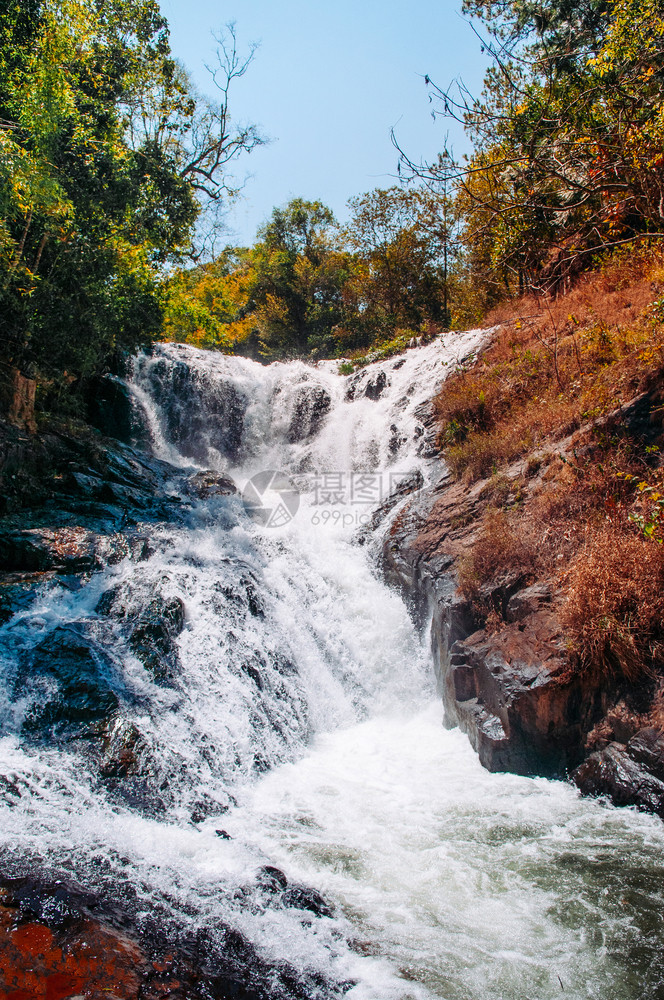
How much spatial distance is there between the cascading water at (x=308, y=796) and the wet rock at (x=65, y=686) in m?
0.02

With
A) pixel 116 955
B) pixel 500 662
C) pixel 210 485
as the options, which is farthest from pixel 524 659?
pixel 210 485

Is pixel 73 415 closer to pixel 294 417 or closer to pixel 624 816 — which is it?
pixel 294 417

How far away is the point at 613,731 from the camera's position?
4.88m

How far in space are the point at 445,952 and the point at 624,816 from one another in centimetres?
225

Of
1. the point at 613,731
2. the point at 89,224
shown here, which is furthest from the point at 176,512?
the point at 613,731

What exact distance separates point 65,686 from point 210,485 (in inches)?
256

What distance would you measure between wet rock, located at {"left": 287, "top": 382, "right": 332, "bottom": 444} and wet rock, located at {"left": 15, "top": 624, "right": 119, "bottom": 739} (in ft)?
32.9

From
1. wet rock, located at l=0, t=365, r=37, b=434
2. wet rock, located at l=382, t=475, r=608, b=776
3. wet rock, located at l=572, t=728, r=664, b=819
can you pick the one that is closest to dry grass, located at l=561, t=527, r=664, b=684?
wet rock, located at l=382, t=475, r=608, b=776

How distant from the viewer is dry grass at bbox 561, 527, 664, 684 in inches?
194

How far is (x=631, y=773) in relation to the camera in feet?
15.4

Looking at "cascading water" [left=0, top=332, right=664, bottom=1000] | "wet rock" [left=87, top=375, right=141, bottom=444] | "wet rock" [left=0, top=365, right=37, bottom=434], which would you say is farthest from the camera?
"wet rock" [left=87, top=375, right=141, bottom=444]

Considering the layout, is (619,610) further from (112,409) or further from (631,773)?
(112,409)

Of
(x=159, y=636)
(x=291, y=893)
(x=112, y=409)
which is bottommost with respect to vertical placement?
(x=291, y=893)

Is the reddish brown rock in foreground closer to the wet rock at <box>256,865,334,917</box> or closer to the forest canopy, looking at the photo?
the wet rock at <box>256,865,334,917</box>
